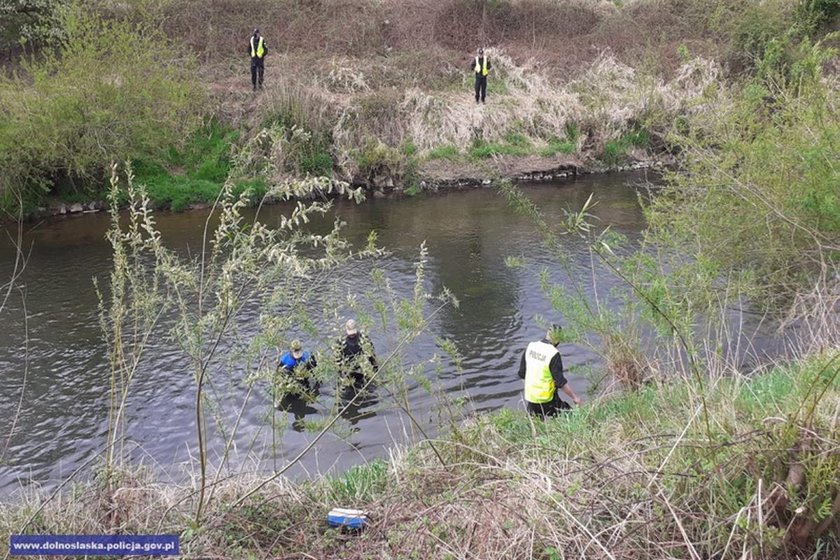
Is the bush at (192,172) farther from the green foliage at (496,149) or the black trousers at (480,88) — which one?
the black trousers at (480,88)

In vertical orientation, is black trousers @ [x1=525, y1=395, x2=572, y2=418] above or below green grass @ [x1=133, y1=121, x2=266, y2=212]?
below

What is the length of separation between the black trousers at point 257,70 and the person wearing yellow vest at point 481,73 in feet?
29.4

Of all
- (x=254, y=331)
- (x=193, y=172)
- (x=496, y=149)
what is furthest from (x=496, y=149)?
(x=254, y=331)

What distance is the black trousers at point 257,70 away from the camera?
2798 cm

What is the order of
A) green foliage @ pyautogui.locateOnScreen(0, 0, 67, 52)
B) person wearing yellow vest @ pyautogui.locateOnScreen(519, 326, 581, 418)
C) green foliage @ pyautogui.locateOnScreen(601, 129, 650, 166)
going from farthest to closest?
green foliage @ pyautogui.locateOnScreen(601, 129, 650, 166), green foliage @ pyautogui.locateOnScreen(0, 0, 67, 52), person wearing yellow vest @ pyautogui.locateOnScreen(519, 326, 581, 418)

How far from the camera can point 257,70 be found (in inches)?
1134

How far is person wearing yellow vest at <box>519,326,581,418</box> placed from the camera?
361 inches

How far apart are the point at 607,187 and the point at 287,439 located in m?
19.6

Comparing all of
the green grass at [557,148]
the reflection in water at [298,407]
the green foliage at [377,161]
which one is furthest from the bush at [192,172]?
the reflection in water at [298,407]

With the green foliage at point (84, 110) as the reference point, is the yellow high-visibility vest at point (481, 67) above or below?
above

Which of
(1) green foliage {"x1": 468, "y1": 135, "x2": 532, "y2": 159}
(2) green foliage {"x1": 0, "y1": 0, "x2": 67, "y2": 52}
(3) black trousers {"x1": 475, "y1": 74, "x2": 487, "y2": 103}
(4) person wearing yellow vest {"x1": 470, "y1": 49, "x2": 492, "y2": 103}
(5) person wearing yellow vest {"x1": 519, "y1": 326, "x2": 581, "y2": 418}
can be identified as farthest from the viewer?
(3) black trousers {"x1": 475, "y1": 74, "x2": 487, "y2": 103}

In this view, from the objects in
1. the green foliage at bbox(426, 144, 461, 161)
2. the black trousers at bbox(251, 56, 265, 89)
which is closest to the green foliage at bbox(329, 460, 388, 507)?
the green foliage at bbox(426, 144, 461, 161)

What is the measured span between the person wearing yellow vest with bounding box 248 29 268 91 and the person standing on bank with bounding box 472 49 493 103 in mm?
8658

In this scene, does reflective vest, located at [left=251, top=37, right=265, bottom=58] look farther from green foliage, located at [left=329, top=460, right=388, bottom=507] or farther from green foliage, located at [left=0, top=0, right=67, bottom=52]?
green foliage, located at [left=329, top=460, right=388, bottom=507]
